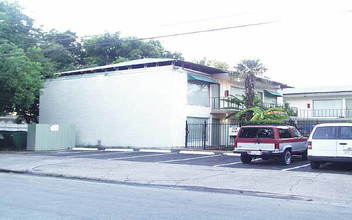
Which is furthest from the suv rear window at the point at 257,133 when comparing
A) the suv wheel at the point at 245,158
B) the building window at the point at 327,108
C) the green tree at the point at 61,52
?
the green tree at the point at 61,52

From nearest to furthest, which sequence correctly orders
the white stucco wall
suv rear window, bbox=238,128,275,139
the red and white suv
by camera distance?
1. the red and white suv
2. suv rear window, bbox=238,128,275,139
3. the white stucco wall

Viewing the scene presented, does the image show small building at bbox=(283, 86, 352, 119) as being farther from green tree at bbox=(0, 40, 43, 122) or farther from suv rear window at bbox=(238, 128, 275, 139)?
green tree at bbox=(0, 40, 43, 122)

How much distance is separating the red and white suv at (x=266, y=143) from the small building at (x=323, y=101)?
1937 cm

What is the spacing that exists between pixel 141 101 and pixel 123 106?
175 centimetres

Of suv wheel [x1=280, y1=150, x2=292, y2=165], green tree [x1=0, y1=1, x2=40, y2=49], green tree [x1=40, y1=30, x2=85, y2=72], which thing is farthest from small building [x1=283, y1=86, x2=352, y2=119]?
green tree [x1=0, y1=1, x2=40, y2=49]

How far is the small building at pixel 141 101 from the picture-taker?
23.6 metres

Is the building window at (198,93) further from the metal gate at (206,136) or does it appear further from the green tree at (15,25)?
the green tree at (15,25)

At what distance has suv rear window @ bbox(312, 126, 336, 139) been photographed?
13030 millimetres

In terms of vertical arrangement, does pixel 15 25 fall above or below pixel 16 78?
above

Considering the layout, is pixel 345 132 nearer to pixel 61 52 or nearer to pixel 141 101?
pixel 141 101

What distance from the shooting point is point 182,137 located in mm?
23750

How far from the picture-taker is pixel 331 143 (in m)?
12.9

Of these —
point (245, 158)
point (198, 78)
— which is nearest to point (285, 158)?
point (245, 158)

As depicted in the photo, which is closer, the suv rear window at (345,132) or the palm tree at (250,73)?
the suv rear window at (345,132)
